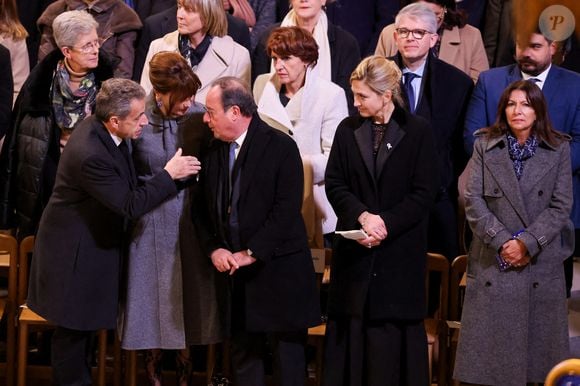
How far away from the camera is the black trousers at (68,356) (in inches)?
146

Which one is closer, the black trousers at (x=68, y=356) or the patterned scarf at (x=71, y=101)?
the black trousers at (x=68, y=356)

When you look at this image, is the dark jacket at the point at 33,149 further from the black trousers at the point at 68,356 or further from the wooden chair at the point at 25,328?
the black trousers at the point at 68,356

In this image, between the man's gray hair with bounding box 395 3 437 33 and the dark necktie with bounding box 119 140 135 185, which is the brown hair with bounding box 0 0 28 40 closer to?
the dark necktie with bounding box 119 140 135 185

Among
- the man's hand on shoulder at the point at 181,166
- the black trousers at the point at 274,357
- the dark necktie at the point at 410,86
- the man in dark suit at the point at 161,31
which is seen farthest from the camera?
the man in dark suit at the point at 161,31

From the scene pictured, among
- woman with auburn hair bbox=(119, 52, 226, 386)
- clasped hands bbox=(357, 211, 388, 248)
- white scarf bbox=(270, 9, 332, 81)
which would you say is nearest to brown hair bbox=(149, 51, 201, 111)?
woman with auburn hair bbox=(119, 52, 226, 386)

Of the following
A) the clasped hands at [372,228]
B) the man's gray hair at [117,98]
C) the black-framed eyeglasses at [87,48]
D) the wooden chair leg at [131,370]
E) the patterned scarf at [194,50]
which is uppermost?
the patterned scarf at [194,50]

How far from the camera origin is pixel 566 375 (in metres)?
2.10

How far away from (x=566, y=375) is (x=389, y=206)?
5.48 feet

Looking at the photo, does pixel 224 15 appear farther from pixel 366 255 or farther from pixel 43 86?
pixel 366 255

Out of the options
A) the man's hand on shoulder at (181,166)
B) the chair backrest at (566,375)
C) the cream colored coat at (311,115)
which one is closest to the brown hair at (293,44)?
the cream colored coat at (311,115)

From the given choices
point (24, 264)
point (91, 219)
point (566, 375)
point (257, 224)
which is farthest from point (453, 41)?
point (566, 375)

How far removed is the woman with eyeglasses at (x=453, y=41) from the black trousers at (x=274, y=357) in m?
1.73

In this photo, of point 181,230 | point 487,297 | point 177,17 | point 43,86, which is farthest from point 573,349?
point 43,86

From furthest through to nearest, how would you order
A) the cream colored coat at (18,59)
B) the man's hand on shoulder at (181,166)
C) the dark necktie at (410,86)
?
the cream colored coat at (18,59) < the dark necktie at (410,86) < the man's hand on shoulder at (181,166)
